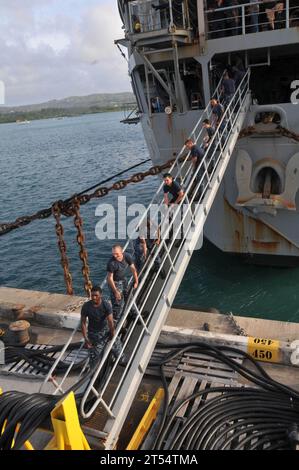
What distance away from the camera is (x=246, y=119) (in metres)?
A: 11.6

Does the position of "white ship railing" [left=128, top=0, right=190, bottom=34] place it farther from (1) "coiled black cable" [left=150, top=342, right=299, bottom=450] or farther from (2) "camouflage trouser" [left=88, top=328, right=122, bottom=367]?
(1) "coiled black cable" [left=150, top=342, right=299, bottom=450]

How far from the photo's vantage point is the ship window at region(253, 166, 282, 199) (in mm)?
11605

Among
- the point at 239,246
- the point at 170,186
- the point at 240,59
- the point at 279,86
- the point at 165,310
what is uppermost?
the point at 240,59

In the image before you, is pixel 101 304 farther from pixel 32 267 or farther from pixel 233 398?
pixel 32 267

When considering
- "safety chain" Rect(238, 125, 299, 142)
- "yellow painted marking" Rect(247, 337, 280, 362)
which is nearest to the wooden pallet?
"yellow painted marking" Rect(247, 337, 280, 362)

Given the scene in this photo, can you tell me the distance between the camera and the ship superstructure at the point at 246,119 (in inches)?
435

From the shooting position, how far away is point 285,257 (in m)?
12.5

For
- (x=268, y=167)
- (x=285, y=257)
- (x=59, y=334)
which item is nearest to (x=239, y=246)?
(x=285, y=257)

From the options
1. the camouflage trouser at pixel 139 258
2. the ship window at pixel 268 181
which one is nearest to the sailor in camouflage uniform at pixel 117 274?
the camouflage trouser at pixel 139 258

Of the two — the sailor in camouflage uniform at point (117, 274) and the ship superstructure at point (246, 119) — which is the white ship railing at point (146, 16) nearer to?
the ship superstructure at point (246, 119)

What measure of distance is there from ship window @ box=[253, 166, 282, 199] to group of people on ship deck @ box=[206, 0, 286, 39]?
12.8 feet

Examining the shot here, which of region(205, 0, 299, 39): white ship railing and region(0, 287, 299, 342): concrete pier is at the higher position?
region(205, 0, 299, 39): white ship railing

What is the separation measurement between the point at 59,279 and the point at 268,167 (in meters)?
7.96

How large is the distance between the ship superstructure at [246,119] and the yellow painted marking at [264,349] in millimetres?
5495
